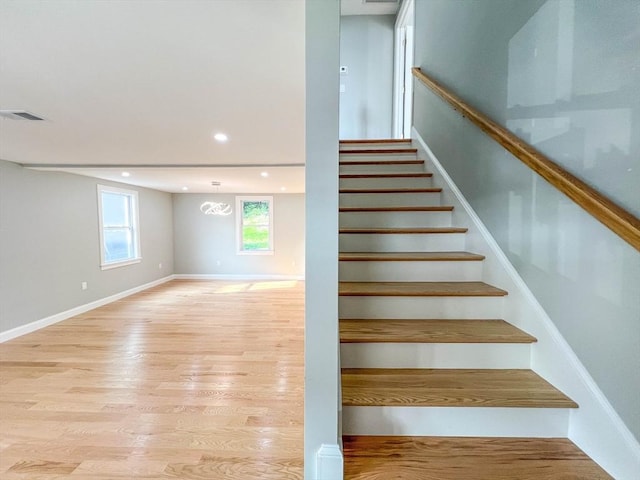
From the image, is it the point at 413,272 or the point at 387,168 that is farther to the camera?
the point at 387,168

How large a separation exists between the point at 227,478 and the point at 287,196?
6666 mm

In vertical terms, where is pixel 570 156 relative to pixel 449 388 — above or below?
above

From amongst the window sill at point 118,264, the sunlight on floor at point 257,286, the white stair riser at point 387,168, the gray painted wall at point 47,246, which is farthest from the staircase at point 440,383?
the window sill at point 118,264

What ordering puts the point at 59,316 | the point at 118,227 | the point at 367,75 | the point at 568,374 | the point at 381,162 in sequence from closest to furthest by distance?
1. the point at 568,374
2. the point at 381,162
3. the point at 59,316
4. the point at 367,75
5. the point at 118,227

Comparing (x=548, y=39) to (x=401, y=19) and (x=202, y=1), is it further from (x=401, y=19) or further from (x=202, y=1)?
(x=401, y=19)

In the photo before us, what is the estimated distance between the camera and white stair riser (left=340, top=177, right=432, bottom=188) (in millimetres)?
2646

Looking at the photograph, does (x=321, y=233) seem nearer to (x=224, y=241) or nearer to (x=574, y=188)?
(x=574, y=188)

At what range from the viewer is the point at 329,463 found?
1.05 meters

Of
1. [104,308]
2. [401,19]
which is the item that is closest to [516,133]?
[401,19]

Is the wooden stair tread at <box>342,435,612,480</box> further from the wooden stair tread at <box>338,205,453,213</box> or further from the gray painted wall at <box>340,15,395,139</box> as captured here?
the gray painted wall at <box>340,15,395,139</box>

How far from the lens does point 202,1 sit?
3.78 feet

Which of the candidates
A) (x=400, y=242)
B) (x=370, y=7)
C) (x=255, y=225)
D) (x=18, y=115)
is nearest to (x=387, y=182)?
(x=400, y=242)

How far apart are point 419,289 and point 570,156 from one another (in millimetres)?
883

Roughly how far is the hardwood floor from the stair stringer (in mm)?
1355
